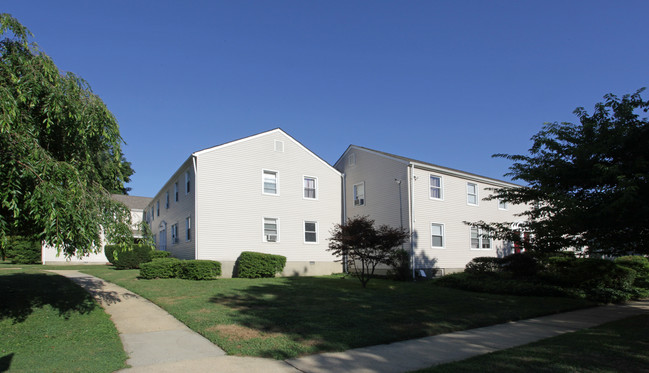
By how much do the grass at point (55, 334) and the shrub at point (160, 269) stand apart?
153 inches

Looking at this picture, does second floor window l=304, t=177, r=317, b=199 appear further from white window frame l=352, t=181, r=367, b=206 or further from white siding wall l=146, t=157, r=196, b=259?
A: white siding wall l=146, t=157, r=196, b=259

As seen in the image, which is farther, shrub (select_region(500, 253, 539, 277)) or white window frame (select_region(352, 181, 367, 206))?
white window frame (select_region(352, 181, 367, 206))

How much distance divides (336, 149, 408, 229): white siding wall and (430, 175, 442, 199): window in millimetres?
2059

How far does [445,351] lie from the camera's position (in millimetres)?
6672

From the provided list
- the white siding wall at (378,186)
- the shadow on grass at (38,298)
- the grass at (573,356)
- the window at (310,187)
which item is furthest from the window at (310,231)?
the grass at (573,356)

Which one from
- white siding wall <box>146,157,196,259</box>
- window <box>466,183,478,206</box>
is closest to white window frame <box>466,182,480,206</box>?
window <box>466,183,478,206</box>

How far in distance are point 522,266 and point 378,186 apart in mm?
7759

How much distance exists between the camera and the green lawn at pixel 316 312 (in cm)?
707

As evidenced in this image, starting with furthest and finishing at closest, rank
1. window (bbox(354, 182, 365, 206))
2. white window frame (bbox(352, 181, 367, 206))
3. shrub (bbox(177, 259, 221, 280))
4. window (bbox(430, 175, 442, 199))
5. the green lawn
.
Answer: window (bbox(354, 182, 365, 206)) → white window frame (bbox(352, 181, 367, 206)) → window (bbox(430, 175, 442, 199)) → shrub (bbox(177, 259, 221, 280)) → the green lawn

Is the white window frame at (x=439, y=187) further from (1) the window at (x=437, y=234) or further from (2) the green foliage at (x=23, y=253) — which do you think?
(2) the green foliage at (x=23, y=253)

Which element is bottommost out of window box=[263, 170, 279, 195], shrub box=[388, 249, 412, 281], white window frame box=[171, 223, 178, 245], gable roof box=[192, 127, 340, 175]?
shrub box=[388, 249, 412, 281]

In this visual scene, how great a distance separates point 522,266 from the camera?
57.5 feet

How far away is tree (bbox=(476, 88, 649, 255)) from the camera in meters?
7.81

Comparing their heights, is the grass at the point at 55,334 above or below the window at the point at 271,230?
below
